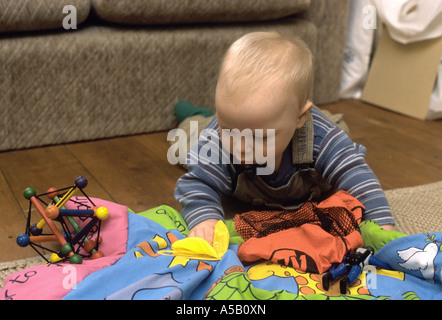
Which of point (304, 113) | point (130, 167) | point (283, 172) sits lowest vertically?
point (130, 167)

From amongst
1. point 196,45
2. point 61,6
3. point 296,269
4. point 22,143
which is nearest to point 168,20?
point 196,45

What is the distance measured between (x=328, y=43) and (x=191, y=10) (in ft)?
1.69

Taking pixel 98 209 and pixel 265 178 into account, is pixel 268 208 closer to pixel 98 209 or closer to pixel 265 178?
pixel 265 178

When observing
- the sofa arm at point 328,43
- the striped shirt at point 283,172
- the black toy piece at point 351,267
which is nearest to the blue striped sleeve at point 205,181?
→ the striped shirt at point 283,172

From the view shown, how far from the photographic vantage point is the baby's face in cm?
74

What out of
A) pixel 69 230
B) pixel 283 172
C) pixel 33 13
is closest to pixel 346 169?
pixel 283 172

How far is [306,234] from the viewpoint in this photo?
0.75m

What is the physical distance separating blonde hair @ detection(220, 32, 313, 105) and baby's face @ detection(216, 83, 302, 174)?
13mm

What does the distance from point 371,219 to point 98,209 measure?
1.40 feet

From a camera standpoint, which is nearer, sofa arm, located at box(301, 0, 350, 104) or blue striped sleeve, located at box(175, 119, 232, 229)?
blue striped sleeve, located at box(175, 119, 232, 229)

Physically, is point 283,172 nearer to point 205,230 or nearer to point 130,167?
point 205,230

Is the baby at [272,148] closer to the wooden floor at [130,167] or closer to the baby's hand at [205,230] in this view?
the baby's hand at [205,230]

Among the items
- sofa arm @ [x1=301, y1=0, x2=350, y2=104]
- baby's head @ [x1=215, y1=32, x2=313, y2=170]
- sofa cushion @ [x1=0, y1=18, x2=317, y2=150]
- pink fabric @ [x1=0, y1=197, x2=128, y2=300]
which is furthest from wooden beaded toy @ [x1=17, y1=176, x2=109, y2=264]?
sofa arm @ [x1=301, y1=0, x2=350, y2=104]

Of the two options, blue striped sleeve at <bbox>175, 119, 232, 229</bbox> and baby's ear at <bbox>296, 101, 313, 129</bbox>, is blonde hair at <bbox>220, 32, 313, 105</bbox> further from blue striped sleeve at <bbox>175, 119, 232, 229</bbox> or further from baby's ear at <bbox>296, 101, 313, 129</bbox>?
blue striped sleeve at <bbox>175, 119, 232, 229</bbox>
